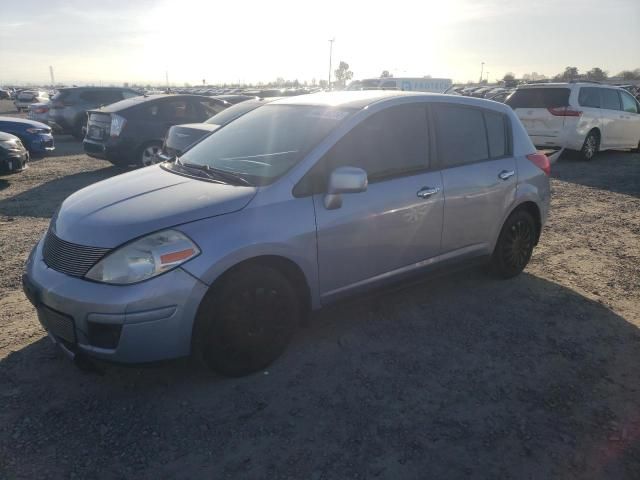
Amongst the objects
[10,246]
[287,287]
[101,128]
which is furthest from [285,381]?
[101,128]

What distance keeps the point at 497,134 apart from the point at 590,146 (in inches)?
351

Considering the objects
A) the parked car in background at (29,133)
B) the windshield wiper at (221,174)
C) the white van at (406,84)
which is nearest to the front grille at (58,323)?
the windshield wiper at (221,174)

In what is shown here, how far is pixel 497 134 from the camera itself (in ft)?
14.1

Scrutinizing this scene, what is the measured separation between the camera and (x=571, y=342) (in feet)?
11.6

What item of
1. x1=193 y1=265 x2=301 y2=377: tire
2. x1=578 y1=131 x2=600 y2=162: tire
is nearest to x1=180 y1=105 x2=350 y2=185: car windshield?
x1=193 y1=265 x2=301 y2=377: tire

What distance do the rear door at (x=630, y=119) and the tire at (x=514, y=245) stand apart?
9988 millimetres

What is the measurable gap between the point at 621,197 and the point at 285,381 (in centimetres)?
750

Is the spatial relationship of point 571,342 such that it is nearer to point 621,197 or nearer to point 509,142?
point 509,142

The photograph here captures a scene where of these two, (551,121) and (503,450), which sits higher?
(551,121)

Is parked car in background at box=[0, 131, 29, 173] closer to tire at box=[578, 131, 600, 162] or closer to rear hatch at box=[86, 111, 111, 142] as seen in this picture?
rear hatch at box=[86, 111, 111, 142]

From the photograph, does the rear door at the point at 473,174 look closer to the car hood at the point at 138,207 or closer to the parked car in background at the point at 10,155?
the car hood at the point at 138,207

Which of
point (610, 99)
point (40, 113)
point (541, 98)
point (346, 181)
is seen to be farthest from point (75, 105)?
point (610, 99)

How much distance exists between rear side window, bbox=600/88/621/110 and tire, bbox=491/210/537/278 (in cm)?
912

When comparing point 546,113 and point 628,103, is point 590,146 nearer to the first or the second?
point 546,113
